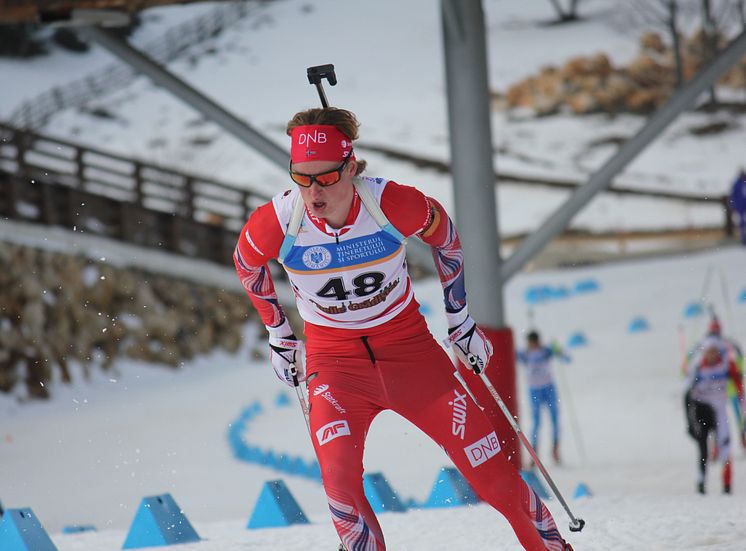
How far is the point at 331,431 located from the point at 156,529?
1899 millimetres

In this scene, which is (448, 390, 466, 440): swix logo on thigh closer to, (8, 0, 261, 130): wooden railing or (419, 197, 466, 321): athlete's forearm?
(419, 197, 466, 321): athlete's forearm

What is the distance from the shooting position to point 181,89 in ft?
25.0

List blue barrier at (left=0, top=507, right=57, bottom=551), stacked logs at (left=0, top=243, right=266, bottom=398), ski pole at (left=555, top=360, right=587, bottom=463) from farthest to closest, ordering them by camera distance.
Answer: stacked logs at (left=0, top=243, right=266, bottom=398)
ski pole at (left=555, top=360, right=587, bottom=463)
blue barrier at (left=0, top=507, right=57, bottom=551)

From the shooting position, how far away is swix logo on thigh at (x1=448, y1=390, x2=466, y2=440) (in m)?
3.64

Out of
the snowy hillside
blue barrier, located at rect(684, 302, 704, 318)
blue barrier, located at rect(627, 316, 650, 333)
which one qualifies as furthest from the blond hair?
the snowy hillside

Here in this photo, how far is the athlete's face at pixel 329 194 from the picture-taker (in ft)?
11.8

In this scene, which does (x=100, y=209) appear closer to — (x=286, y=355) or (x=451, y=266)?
(x=286, y=355)

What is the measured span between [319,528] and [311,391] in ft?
5.58

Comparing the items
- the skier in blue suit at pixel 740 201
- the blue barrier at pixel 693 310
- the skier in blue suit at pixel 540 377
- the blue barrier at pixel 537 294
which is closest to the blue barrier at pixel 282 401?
the skier in blue suit at pixel 540 377

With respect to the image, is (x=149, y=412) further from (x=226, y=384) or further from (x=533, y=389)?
(x=533, y=389)

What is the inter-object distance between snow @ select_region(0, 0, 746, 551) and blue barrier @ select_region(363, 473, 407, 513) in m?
0.25

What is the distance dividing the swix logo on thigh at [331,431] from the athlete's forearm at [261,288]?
1.88 ft

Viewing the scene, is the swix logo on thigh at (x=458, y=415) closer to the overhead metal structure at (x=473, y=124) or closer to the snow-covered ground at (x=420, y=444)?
the snow-covered ground at (x=420, y=444)

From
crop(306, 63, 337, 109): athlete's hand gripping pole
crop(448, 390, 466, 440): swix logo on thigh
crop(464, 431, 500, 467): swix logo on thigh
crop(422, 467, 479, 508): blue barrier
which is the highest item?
crop(306, 63, 337, 109): athlete's hand gripping pole
